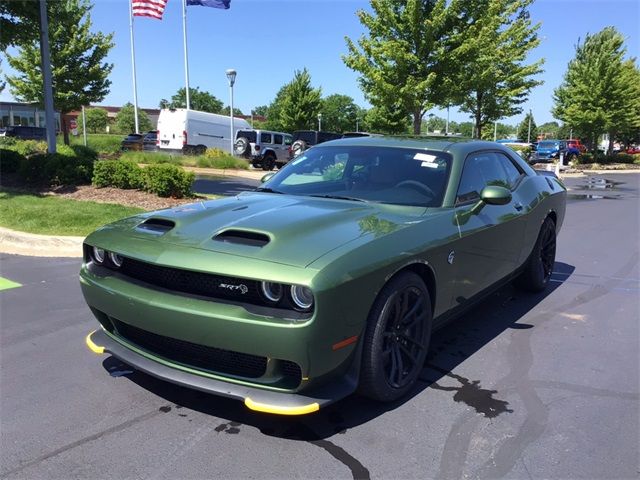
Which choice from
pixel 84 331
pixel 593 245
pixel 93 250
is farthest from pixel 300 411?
pixel 593 245

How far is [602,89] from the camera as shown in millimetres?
33125

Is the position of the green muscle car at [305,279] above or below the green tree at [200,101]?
below

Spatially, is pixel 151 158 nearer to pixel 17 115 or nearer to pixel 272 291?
pixel 272 291

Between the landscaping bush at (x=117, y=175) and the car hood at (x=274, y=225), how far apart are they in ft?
24.1

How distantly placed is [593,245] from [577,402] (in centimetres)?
581

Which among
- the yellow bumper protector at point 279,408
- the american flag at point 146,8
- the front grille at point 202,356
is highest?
the american flag at point 146,8

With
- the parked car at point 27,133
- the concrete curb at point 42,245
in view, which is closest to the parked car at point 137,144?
the parked car at point 27,133

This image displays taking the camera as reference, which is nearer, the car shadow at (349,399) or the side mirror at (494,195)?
the car shadow at (349,399)

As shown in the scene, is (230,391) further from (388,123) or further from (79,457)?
(388,123)

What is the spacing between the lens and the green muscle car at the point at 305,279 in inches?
98.5

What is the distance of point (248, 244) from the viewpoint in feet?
9.04

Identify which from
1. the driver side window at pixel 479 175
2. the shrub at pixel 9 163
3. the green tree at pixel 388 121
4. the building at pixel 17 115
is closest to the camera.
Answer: the driver side window at pixel 479 175

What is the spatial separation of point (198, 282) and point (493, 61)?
17525 millimetres

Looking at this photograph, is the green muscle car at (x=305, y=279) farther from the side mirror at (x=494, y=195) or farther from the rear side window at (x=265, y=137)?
the rear side window at (x=265, y=137)
